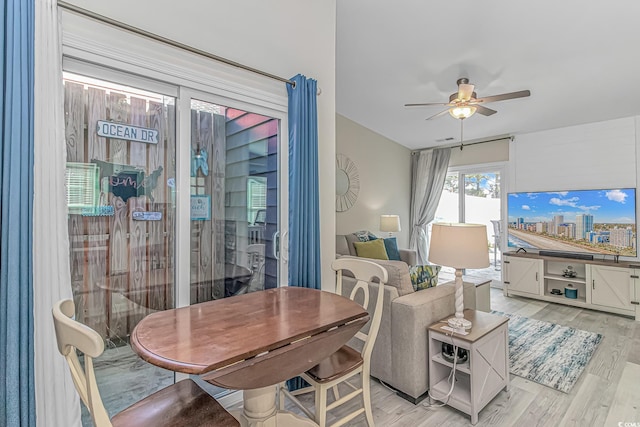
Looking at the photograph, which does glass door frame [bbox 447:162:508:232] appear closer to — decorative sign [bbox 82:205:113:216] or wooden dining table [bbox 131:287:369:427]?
wooden dining table [bbox 131:287:369:427]

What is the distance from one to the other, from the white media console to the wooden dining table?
4087 millimetres

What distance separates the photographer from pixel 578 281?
4109 millimetres

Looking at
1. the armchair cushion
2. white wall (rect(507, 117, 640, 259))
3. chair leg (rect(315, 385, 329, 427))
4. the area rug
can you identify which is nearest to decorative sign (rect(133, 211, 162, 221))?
chair leg (rect(315, 385, 329, 427))

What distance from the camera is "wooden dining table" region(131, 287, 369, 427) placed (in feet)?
3.40

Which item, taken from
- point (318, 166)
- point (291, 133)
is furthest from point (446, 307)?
point (291, 133)

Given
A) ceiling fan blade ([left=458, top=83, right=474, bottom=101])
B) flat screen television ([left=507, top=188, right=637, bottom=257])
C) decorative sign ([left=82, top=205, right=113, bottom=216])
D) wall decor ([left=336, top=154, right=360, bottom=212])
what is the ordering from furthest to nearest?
wall decor ([left=336, top=154, right=360, bottom=212]) < flat screen television ([left=507, top=188, right=637, bottom=257]) < ceiling fan blade ([left=458, top=83, right=474, bottom=101]) < decorative sign ([left=82, top=205, right=113, bottom=216])

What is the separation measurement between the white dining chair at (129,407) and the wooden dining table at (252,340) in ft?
0.52

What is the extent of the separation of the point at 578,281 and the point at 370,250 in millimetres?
2806

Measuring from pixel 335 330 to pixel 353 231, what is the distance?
394 centimetres

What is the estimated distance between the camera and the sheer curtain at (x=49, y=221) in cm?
136

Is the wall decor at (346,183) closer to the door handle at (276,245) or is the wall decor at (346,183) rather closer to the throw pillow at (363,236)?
the throw pillow at (363,236)

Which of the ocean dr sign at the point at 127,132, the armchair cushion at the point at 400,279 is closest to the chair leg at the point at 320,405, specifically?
the armchair cushion at the point at 400,279

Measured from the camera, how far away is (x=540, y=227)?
4645mm

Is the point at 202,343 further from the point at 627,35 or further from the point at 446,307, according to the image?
the point at 627,35
